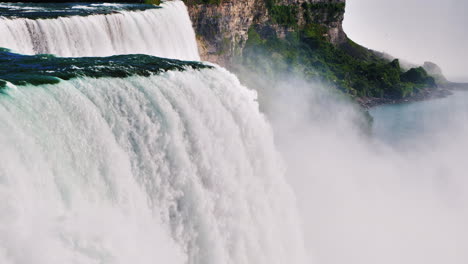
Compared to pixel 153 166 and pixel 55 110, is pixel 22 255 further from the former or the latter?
pixel 153 166

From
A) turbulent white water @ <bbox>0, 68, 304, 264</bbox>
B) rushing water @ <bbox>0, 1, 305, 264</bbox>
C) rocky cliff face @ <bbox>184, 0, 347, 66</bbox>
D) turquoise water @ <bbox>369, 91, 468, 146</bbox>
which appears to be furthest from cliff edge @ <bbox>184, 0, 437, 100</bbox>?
turbulent white water @ <bbox>0, 68, 304, 264</bbox>

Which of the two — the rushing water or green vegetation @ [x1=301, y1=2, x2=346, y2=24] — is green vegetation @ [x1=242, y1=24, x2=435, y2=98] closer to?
green vegetation @ [x1=301, y1=2, x2=346, y2=24]

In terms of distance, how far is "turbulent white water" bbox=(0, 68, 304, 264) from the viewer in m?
9.05

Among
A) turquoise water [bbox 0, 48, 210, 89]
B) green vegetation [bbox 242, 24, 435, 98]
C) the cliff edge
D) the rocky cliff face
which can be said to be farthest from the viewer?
green vegetation [bbox 242, 24, 435, 98]

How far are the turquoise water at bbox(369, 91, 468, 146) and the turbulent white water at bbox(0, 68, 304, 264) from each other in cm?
3483

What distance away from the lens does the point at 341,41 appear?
7656 cm

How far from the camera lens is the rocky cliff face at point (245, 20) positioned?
4644 cm

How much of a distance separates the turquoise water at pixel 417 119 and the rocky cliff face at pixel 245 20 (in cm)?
1430

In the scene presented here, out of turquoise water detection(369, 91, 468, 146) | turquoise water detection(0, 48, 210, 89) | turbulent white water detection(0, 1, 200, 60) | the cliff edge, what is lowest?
turquoise water detection(369, 91, 468, 146)

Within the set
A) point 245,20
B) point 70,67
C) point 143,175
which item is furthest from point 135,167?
point 245,20

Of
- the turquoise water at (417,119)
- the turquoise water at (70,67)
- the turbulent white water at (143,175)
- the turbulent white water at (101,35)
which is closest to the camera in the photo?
the turbulent white water at (143,175)

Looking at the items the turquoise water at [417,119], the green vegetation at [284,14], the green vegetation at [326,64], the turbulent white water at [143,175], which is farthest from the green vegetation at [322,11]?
the turbulent white water at [143,175]

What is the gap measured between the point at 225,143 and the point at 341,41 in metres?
64.4

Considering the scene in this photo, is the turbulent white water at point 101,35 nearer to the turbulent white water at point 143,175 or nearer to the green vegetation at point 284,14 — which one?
the turbulent white water at point 143,175
